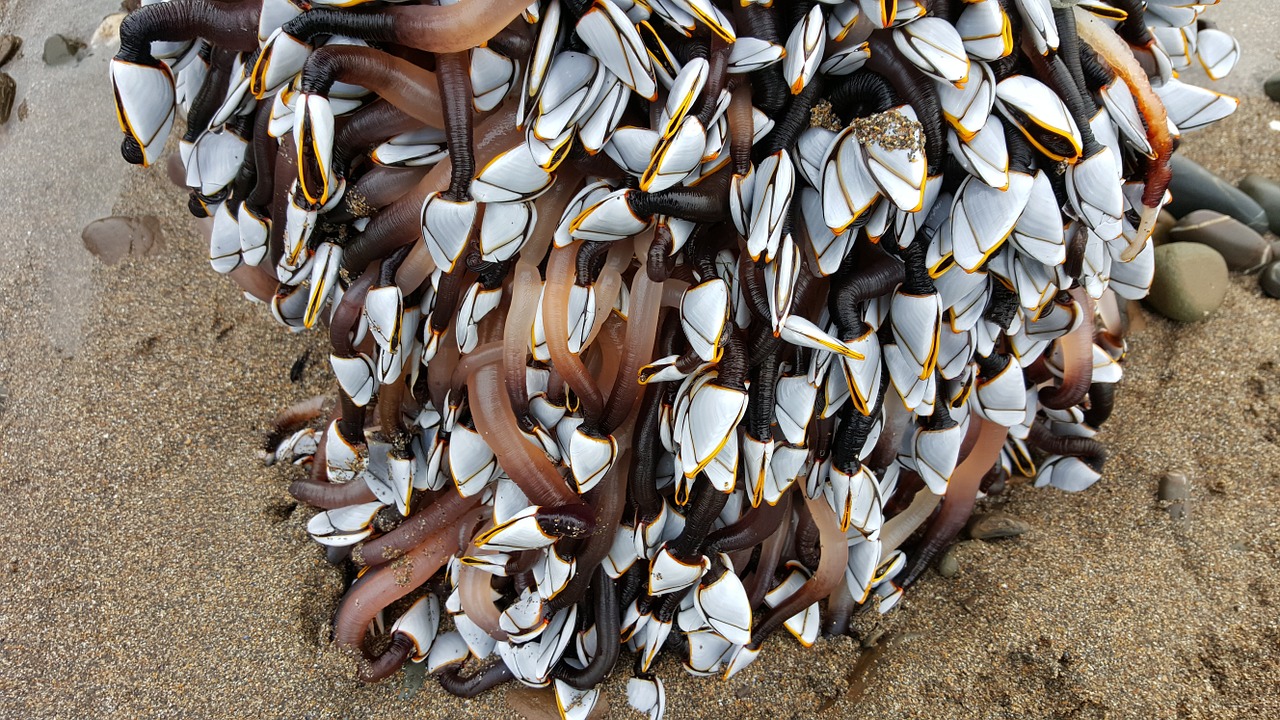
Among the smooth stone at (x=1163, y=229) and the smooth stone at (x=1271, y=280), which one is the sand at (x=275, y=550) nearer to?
the smooth stone at (x=1271, y=280)

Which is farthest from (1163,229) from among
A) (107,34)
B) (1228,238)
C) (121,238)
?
(107,34)

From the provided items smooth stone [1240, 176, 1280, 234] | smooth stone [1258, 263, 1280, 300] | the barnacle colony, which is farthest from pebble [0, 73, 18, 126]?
smooth stone [1240, 176, 1280, 234]

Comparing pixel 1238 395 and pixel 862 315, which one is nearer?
pixel 862 315

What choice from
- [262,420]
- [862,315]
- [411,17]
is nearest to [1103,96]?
[862,315]

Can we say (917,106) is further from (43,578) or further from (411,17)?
(43,578)

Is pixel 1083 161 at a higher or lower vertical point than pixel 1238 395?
higher

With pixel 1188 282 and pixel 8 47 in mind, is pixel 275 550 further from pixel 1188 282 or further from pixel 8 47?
pixel 1188 282

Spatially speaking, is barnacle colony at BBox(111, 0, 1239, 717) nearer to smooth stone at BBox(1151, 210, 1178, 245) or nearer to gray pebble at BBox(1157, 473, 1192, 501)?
gray pebble at BBox(1157, 473, 1192, 501)
